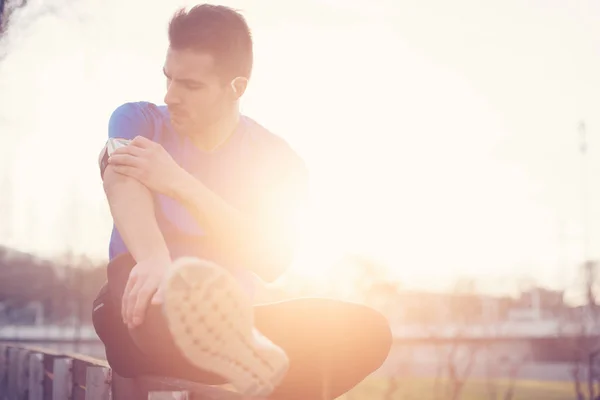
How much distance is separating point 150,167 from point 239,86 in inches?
16.2

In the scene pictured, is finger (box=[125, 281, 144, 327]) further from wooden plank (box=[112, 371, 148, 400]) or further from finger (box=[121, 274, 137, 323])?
wooden plank (box=[112, 371, 148, 400])

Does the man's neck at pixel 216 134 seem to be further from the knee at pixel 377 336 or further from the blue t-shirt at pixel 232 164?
the knee at pixel 377 336

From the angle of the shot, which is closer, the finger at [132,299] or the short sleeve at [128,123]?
the finger at [132,299]

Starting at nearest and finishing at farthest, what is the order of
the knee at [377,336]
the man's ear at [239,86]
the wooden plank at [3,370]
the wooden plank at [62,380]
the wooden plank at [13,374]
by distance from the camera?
the knee at [377,336] → the man's ear at [239,86] → the wooden plank at [62,380] → the wooden plank at [13,374] → the wooden plank at [3,370]

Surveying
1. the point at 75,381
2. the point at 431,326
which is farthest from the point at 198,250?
the point at 431,326

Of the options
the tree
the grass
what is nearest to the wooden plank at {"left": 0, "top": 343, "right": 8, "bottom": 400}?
the tree

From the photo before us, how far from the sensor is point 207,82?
2561 mm

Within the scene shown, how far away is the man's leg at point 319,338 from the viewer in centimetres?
228

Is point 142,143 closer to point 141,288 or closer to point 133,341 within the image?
point 141,288

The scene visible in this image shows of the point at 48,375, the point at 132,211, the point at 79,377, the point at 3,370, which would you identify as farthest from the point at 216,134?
the point at 3,370

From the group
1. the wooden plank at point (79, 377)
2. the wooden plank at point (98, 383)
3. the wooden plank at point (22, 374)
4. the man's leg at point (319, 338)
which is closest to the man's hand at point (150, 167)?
the man's leg at point (319, 338)

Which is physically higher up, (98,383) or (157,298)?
(157,298)

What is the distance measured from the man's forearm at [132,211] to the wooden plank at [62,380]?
7.28ft

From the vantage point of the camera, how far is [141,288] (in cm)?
225
